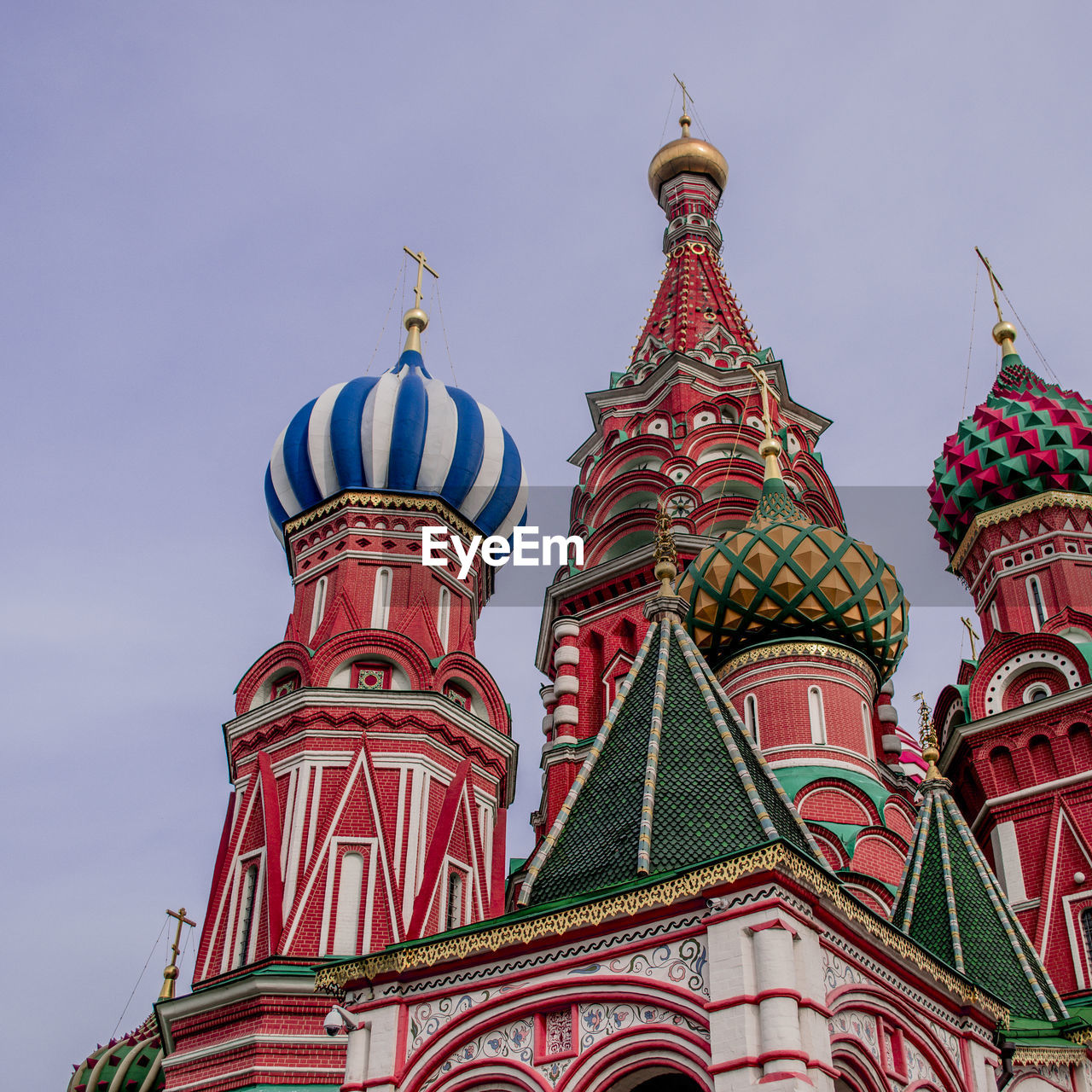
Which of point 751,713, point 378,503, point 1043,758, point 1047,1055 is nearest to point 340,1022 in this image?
point 1047,1055

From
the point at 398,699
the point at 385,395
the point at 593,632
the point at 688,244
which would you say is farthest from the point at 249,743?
the point at 688,244

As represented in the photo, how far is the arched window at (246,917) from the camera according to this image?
14.9 m

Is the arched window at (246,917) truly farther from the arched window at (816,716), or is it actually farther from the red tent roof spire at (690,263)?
the red tent roof spire at (690,263)

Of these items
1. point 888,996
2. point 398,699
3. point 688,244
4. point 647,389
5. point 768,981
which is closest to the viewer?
point 768,981

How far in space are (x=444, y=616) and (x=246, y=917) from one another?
4.45 meters

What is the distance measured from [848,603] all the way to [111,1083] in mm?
12526

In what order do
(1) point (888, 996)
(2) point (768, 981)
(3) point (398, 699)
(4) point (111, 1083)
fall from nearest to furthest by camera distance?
(2) point (768, 981), (1) point (888, 996), (3) point (398, 699), (4) point (111, 1083)

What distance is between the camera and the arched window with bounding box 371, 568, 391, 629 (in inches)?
683

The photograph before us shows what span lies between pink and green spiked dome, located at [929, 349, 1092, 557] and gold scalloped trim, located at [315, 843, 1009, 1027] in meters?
13.0

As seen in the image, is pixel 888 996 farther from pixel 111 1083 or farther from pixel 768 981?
pixel 111 1083

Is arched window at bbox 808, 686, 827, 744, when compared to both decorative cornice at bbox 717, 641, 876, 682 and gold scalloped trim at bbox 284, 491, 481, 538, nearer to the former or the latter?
decorative cornice at bbox 717, 641, 876, 682

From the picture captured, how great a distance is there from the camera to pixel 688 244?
2838 centimetres

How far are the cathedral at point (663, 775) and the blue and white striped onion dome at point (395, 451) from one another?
0.05 meters

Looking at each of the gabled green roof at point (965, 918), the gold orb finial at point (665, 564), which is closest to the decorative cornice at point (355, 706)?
the gold orb finial at point (665, 564)
